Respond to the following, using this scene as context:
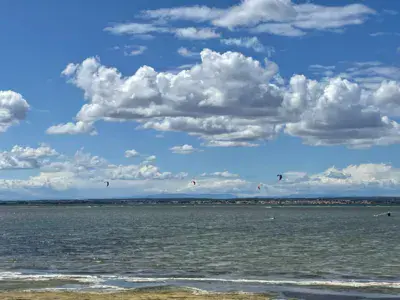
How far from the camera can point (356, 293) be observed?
44.0m

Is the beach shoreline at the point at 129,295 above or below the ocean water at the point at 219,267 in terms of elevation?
→ above

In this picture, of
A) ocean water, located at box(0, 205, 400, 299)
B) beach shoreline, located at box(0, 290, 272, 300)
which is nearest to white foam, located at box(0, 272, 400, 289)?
ocean water, located at box(0, 205, 400, 299)

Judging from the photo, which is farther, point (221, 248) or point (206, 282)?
point (221, 248)

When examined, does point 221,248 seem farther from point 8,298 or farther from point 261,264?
point 8,298

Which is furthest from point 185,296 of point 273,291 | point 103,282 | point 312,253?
point 312,253

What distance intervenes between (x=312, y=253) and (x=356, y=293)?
3038 centimetres

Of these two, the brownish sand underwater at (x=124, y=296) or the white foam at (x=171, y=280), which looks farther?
the white foam at (x=171, y=280)

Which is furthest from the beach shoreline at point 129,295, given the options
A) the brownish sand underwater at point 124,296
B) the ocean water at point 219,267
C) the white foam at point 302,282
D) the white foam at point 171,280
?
the white foam at point 302,282

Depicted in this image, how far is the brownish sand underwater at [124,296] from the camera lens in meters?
39.8

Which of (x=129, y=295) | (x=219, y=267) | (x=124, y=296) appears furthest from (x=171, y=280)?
(x=124, y=296)

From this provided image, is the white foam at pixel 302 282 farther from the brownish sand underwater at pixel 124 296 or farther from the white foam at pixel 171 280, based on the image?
the brownish sand underwater at pixel 124 296

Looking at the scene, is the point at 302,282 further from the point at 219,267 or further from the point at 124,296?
the point at 124,296

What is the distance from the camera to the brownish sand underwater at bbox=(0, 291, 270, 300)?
1569 inches

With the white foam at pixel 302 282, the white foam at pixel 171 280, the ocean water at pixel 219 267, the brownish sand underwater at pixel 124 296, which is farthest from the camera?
the white foam at pixel 171 280
